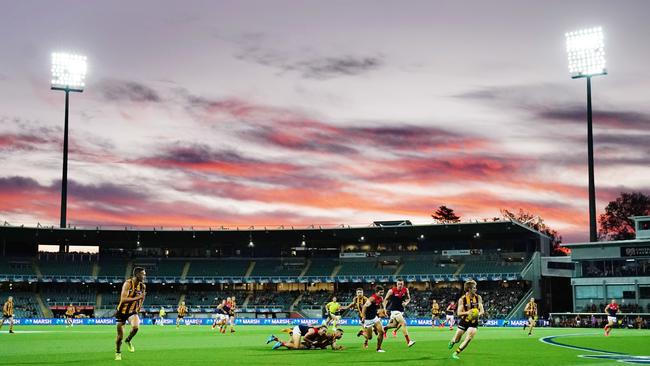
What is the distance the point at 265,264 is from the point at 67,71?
36762mm

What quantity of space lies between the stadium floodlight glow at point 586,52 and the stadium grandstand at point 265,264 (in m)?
19.7

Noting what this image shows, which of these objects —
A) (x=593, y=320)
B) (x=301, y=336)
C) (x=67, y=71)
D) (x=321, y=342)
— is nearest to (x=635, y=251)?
Result: (x=593, y=320)

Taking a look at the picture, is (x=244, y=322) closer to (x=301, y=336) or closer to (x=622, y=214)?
(x=301, y=336)

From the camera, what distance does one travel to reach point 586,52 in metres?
83.8

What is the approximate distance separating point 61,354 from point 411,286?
249 feet

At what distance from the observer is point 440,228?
310 feet

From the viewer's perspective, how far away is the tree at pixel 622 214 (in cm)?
13112

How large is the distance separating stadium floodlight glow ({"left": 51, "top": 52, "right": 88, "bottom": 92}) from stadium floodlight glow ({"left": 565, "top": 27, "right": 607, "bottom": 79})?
193ft

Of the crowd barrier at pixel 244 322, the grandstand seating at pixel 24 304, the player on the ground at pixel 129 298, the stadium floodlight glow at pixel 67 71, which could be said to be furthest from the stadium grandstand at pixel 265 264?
the player on the ground at pixel 129 298

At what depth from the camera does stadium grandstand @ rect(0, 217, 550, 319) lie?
308 ft

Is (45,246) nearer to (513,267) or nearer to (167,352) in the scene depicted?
(513,267)

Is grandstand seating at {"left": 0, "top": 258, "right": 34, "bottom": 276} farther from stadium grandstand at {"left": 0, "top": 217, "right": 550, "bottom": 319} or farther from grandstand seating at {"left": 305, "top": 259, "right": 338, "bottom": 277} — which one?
grandstand seating at {"left": 305, "top": 259, "right": 338, "bottom": 277}

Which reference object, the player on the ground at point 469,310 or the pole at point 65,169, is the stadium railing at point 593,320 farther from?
the pole at point 65,169

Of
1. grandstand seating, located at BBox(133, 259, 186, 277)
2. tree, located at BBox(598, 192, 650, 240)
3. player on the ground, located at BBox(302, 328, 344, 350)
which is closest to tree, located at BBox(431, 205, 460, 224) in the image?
tree, located at BBox(598, 192, 650, 240)
